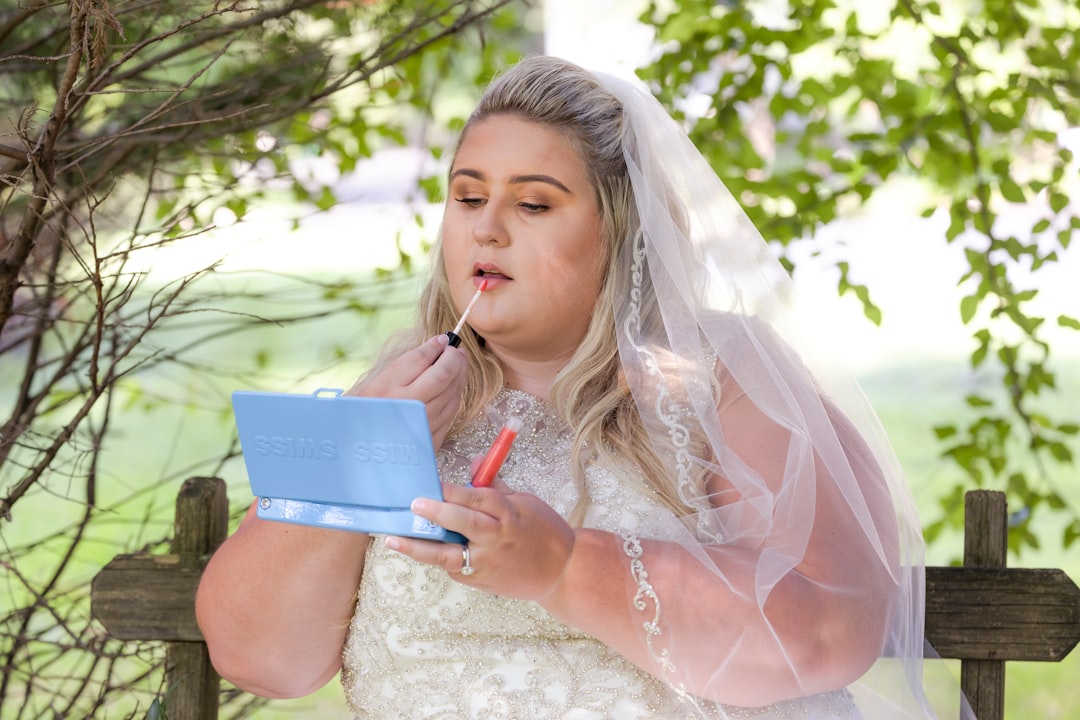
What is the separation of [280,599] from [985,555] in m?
1.26

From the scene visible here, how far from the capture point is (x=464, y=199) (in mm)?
2068

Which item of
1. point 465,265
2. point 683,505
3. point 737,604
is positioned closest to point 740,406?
point 683,505

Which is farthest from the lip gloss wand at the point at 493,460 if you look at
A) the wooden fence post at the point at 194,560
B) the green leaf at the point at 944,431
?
the green leaf at the point at 944,431

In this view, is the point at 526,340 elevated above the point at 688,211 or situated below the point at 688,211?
below

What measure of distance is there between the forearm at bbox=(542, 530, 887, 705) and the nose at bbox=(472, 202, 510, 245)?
0.54 meters

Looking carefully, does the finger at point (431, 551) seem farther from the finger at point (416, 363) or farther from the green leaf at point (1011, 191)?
the green leaf at point (1011, 191)

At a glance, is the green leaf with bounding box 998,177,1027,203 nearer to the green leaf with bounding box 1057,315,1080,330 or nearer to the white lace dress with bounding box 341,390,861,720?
the green leaf with bounding box 1057,315,1080,330

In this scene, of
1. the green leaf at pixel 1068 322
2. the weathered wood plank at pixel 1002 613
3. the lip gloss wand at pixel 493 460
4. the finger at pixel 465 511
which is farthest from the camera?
the green leaf at pixel 1068 322

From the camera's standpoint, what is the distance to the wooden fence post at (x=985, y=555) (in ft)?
7.02

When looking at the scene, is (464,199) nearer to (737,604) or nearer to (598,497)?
(598,497)

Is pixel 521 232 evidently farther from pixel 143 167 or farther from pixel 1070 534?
pixel 1070 534

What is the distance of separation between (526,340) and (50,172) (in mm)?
823

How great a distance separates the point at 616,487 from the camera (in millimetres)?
2006

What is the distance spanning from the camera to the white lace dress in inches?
75.7
